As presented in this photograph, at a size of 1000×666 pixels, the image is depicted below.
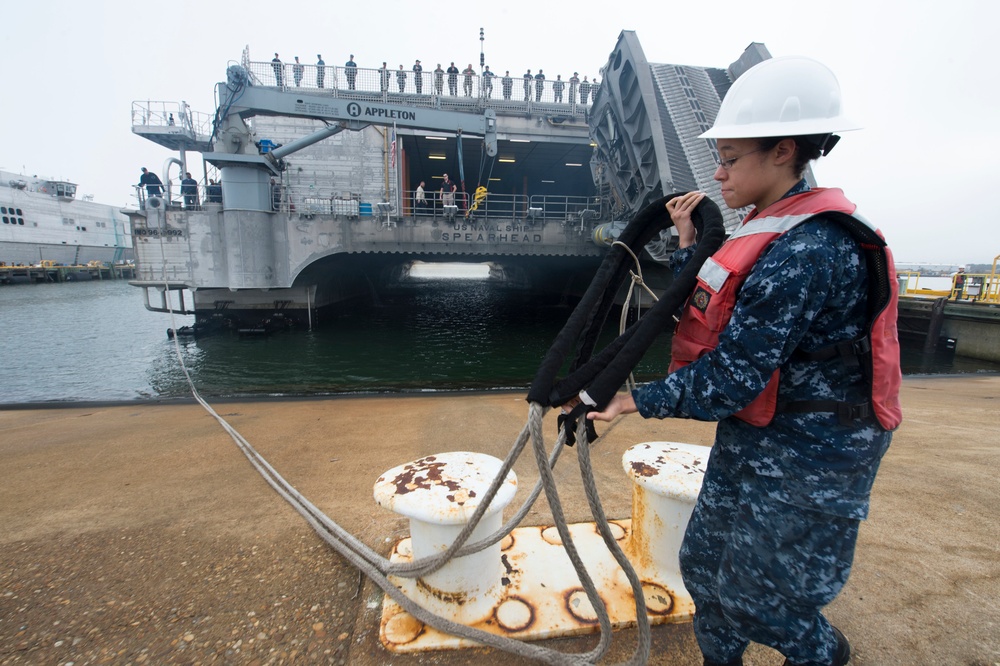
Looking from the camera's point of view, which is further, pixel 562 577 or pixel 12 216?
pixel 12 216

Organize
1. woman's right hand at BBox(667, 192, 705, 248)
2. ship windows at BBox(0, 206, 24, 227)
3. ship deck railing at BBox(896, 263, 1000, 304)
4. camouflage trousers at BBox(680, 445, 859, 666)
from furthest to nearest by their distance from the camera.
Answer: ship windows at BBox(0, 206, 24, 227) < ship deck railing at BBox(896, 263, 1000, 304) < woman's right hand at BBox(667, 192, 705, 248) < camouflage trousers at BBox(680, 445, 859, 666)

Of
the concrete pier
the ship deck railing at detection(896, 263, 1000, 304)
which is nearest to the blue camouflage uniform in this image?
the concrete pier

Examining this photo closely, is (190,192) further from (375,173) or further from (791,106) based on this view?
(791,106)

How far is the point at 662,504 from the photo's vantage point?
217cm

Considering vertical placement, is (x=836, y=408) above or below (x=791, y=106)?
below

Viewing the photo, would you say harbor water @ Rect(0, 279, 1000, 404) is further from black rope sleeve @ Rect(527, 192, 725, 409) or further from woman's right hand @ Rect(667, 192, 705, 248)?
woman's right hand @ Rect(667, 192, 705, 248)

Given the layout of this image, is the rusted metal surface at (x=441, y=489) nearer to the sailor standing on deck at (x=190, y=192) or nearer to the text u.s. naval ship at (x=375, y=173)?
the text u.s. naval ship at (x=375, y=173)

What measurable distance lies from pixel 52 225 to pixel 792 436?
68.7 m

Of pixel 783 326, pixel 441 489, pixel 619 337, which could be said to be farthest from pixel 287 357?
pixel 783 326

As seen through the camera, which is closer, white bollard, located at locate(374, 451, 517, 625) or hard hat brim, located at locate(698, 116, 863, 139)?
hard hat brim, located at locate(698, 116, 863, 139)

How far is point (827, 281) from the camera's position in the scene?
122 centimetres

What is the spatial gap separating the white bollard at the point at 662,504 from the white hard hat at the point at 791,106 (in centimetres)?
150

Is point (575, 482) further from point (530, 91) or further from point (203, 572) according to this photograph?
point (530, 91)

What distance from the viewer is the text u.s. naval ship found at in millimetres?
10805
